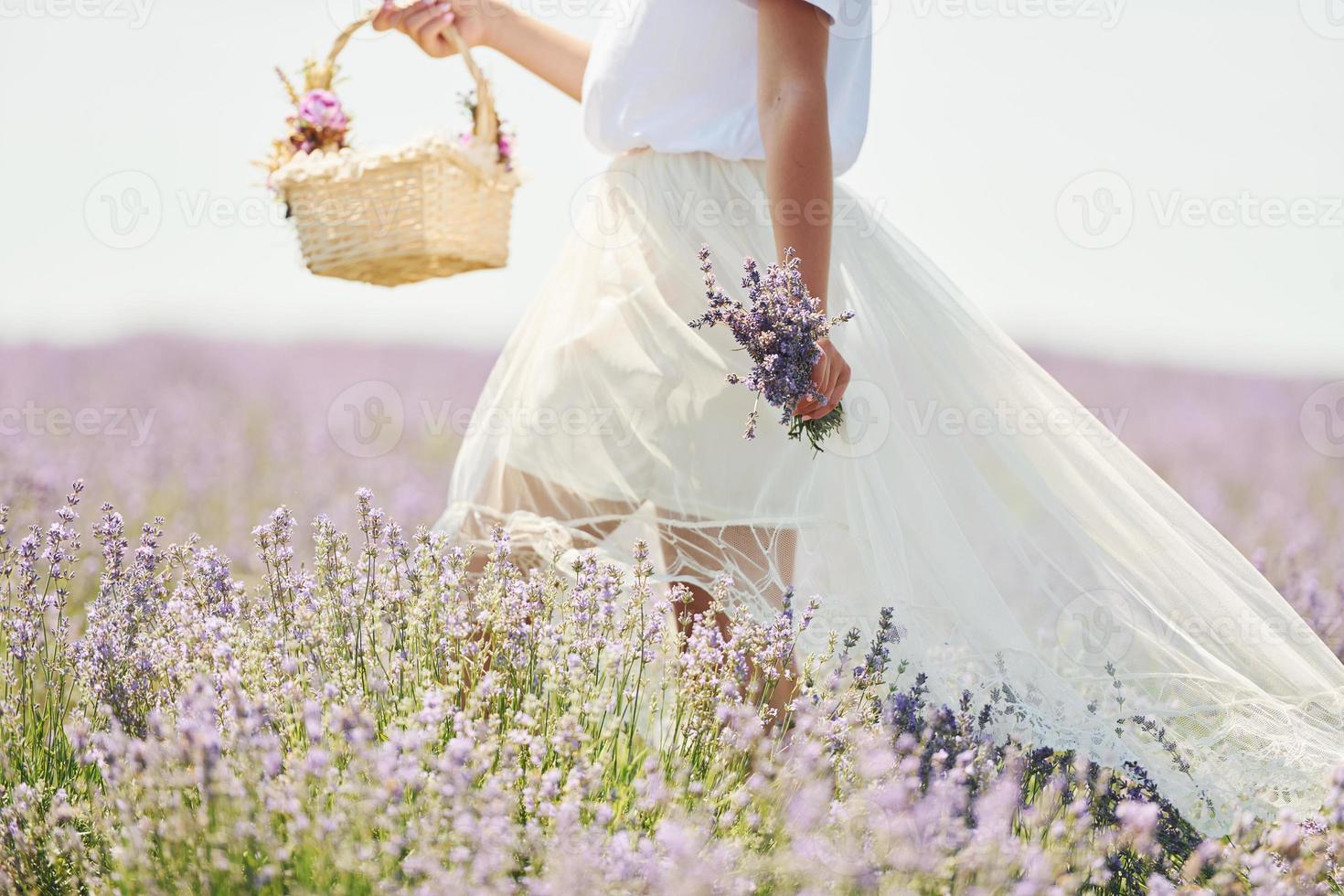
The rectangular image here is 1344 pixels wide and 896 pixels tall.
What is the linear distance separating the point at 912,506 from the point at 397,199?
1204mm

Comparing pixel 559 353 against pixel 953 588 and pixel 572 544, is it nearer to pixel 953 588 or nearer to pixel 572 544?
pixel 572 544

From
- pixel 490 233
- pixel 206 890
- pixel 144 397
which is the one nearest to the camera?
pixel 206 890

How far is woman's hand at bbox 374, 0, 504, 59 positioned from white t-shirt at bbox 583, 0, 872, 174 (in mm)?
441

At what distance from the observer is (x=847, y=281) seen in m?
2.10

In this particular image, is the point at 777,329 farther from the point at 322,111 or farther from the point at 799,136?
the point at 322,111

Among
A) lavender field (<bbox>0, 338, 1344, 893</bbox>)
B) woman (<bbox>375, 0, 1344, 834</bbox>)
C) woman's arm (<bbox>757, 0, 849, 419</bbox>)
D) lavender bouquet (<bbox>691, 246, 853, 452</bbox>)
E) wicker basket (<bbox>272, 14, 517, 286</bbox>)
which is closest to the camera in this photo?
lavender field (<bbox>0, 338, 1344, 893</bbox>)

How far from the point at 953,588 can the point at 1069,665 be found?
253mm

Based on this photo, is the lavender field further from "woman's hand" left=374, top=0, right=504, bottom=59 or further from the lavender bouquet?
"woman's hand" left=374, top=0, right=504, bottom=59

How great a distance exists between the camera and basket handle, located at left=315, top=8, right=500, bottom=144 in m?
2.37

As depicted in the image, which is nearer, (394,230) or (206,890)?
(206,890)

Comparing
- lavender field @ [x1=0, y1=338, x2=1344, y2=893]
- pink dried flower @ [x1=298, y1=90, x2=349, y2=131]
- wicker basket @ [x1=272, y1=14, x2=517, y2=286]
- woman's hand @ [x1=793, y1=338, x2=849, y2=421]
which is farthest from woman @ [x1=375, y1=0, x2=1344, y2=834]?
pink dried flower @ [x1=298, y1=90, x2=349, y2=131]

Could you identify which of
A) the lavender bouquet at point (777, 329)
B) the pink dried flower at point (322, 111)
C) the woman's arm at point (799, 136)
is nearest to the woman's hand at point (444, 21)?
the pink dried flower at point (322, 111)

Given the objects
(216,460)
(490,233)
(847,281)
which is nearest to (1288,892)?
(847,281)

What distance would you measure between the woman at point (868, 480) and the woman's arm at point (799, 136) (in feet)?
0.04
